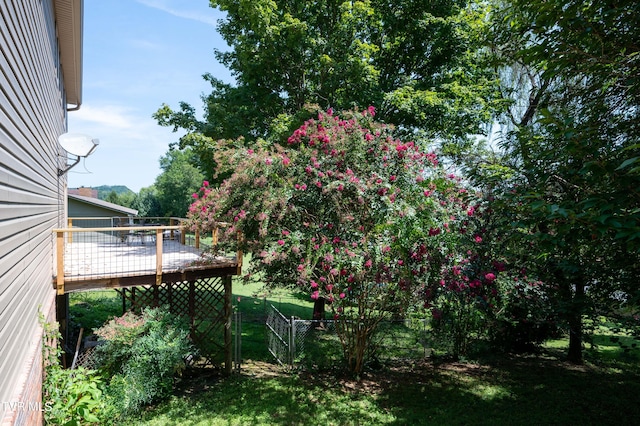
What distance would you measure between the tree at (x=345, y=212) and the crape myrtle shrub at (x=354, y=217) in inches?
0.7

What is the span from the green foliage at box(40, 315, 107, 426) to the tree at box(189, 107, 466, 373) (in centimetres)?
278

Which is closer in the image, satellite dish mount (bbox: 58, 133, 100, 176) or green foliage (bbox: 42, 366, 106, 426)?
green foliage (bbox: 42, 366, 106, 426)

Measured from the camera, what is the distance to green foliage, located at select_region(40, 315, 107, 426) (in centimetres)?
432

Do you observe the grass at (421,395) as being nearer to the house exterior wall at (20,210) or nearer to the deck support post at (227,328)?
the deck support post at (227,328)

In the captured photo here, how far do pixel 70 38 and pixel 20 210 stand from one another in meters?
6.24

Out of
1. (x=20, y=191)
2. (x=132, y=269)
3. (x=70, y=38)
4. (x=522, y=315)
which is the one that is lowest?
(x=522, y=315)

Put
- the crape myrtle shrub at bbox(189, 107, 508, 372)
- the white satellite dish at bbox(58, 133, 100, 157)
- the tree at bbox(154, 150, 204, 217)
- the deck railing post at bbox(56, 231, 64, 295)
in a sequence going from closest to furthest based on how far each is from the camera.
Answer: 1. the deck railing post at bbox(56, 231, 64, 295)
2. the crape myrtle shrub at bbox(189, 107, 508, 372)
3. the white satellite dish at bbox(58, 133, 100, 157)
4. the tree at bbox(154, 150, 204, 217)

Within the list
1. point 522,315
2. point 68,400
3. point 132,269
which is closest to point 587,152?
point 522,315

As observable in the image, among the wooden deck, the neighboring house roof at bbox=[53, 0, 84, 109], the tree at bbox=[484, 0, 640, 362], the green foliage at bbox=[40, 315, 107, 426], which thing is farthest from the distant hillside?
the tree at bbox=[484, 0, 640, 362]

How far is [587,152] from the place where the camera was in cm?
373

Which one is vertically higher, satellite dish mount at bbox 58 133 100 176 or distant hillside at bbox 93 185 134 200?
distant hillside at bbox 93 185 134 200

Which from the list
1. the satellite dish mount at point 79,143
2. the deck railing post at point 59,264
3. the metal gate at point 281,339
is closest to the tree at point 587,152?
the metal gate at point 281,339

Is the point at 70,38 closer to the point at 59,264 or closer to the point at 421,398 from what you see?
the point at 59,264

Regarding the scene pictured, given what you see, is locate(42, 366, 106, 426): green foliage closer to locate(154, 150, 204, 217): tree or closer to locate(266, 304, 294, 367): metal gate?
locate(266, 304, 294, 367): metal gate
